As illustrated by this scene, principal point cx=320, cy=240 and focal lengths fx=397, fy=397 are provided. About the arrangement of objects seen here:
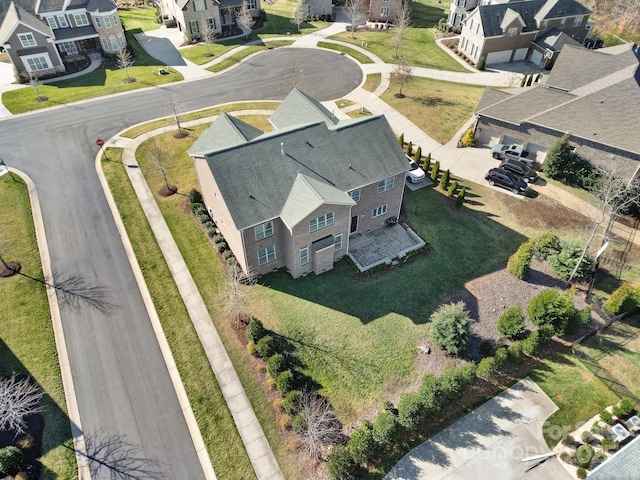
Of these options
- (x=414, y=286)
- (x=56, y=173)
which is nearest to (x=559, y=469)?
(x=414, y=286)

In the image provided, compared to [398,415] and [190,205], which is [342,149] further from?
[398,415]

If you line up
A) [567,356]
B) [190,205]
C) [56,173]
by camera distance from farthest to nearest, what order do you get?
[56,173] < [190,205] < [567,356]

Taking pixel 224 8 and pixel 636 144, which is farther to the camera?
pixel 224 8

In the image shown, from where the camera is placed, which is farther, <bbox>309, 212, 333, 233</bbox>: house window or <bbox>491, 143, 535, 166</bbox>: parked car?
<bbox>491, 143, 535, 166</bbox>: parked car

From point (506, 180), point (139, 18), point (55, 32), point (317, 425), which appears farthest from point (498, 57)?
point (55, 32)

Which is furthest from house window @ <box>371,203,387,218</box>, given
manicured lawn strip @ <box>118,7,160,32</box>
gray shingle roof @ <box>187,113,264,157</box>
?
manicured lawn strip @ <box>118,7,160,32</box>

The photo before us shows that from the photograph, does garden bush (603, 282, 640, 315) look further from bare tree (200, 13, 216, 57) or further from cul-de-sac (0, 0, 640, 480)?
bare tree (200, 13, 216, 57)

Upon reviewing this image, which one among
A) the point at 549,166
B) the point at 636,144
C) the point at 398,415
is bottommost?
the point at 398,415
